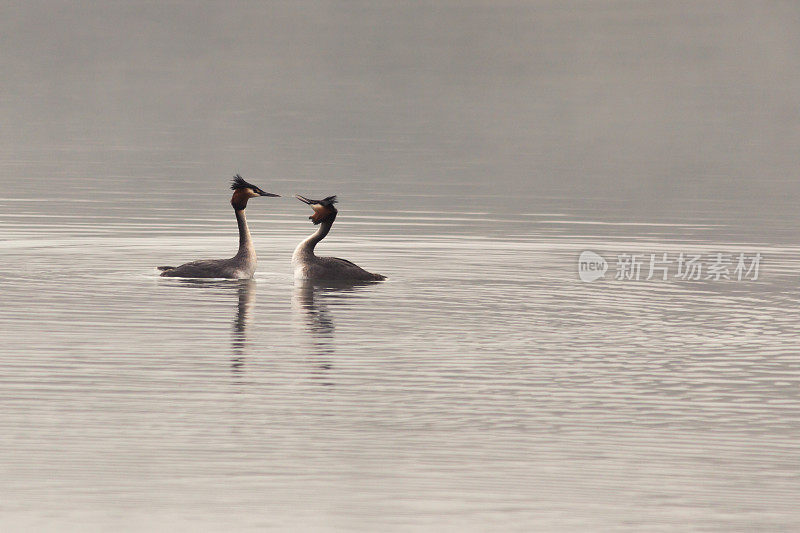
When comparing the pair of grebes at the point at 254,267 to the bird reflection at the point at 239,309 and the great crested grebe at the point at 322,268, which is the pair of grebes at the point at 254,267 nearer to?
the great crested grebe at the point at 322,268

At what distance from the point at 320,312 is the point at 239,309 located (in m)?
0.86

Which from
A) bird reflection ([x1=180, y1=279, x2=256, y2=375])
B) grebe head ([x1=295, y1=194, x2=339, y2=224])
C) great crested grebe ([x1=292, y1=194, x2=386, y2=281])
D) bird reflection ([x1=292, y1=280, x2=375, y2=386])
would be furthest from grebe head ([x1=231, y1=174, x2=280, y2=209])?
bird reflection ([x1=292, y1=280, x2=375, y2=386])

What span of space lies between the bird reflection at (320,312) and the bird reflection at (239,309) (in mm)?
491

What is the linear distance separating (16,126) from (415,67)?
96531mm

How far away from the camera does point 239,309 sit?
76.2 ft

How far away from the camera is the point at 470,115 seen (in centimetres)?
13162

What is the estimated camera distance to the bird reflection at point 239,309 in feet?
63.7

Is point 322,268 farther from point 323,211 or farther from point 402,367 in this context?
point 402,367

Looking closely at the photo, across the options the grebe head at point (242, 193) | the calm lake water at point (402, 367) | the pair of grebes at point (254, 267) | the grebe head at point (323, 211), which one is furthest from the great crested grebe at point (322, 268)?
the grebe head at point (242, 193)

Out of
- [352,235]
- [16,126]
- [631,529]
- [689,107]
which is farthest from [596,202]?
[689,107]

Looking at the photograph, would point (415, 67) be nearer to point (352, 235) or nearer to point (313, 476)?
point (352, 235)

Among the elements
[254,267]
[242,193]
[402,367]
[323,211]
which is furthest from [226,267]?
[402,367]

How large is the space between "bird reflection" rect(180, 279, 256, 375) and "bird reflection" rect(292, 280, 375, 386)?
0.49 metres

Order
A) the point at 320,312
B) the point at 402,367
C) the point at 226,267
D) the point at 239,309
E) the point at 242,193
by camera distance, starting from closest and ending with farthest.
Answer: the point at 402,367 → the point at 320,312 → the point at 239,309 → the point at 226,267 → the point at 242,193
